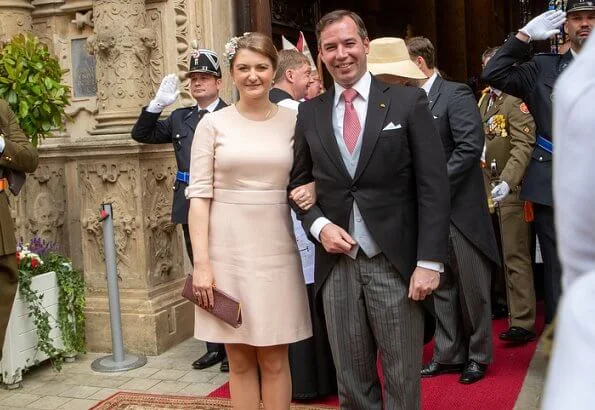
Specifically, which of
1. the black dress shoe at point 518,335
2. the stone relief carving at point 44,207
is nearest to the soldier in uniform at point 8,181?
the stone relief carving at point 44,207

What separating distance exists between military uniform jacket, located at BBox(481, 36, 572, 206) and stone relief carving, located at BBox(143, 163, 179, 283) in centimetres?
260

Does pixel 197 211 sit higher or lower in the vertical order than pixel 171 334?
higher

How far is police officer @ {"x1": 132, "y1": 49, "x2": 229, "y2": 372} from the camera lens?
4.90m

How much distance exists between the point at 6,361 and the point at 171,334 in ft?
3.87

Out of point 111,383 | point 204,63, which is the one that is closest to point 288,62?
point 204,63

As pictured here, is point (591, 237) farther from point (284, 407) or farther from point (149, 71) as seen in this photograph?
point (149, 71)

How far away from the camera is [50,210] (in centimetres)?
602

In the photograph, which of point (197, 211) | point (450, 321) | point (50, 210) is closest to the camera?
point (197, 211)

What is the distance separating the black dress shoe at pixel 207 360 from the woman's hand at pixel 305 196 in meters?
2.36

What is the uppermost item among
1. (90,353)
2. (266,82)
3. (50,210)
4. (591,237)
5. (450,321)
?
(266,82)

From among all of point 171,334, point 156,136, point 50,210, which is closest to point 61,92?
point 156,136

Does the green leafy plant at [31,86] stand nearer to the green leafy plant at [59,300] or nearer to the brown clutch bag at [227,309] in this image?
the green leafy plant at [59,300]

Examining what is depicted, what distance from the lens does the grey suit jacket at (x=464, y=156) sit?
420 cm

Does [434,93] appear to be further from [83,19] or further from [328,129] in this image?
[83,19]
